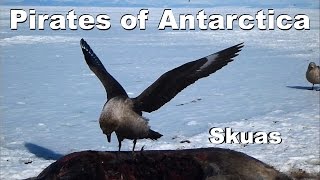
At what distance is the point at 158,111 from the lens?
10.5 meters

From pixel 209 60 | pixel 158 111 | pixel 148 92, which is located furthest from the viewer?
pixel 158 111

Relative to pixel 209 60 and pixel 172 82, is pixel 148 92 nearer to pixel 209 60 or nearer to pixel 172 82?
pixel 172 82

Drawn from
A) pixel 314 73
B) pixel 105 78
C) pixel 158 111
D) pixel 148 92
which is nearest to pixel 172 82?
pixel 148 92

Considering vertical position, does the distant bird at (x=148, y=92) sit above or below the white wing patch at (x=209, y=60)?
below

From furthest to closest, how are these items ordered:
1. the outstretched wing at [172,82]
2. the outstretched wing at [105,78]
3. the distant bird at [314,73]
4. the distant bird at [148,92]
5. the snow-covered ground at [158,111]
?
the distant bird at [314,73], the snow-covered ground at [158,111], the outstretched wing at [172,82], the outstretched wing at [105,78], the distant bird at [148,92]

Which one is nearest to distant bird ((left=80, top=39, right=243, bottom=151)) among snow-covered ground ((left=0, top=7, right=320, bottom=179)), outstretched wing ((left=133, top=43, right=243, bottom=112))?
outstretched wing ((left=133, top=43, right=243, bottom=112))

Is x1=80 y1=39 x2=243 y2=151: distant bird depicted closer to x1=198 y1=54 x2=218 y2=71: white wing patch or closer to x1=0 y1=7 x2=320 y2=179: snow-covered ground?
x1=198 y1=54 x2=218 y2=71: white wing patch

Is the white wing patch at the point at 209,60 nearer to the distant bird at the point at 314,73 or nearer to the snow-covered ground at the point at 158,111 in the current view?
the snow-covered ground at the point at 158,111

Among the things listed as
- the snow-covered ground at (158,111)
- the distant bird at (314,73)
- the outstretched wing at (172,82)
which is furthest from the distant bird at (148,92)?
the distant bird at (314,73)

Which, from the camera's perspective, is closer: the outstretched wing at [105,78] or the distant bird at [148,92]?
the distant bird at [148,92]

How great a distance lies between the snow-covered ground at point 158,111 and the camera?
7.45 m

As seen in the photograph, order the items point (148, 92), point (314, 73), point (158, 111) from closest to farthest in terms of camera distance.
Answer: point (148, 92), point (158, 111), point (314, 73)

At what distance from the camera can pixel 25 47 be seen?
2378 centimetres

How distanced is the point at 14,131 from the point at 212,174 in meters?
6.23
